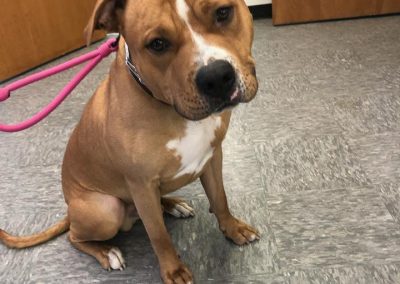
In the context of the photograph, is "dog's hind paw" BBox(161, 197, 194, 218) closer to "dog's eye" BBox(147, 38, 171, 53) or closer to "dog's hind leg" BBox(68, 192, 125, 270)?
"dog's hind leg" BBox(68, 192, 125, 270)

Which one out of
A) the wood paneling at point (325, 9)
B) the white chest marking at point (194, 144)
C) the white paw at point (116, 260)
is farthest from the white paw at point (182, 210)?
the wood paneling at point (325, 9)

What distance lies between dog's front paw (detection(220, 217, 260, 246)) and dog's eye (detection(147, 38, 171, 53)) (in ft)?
2.49

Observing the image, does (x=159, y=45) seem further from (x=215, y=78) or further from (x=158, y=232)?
(x=158, y=232)

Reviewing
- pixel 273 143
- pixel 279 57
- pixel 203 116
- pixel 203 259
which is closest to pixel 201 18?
pixel 203 116

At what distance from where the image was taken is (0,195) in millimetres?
2080

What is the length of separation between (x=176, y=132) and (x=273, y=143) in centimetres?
96

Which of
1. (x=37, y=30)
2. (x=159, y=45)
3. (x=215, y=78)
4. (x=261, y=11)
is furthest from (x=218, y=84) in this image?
(x=261, y=11)

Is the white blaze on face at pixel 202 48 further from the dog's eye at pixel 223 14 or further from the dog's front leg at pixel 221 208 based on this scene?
the dog's front leg at pixel 221 208

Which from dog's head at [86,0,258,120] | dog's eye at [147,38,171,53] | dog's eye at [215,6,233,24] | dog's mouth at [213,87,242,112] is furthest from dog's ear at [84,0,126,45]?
dog's mouth at [213,87,242,112]

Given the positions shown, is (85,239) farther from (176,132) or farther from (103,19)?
(103,19)

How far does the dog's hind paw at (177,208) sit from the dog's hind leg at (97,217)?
27 cm

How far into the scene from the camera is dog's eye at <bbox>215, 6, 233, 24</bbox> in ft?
3.80

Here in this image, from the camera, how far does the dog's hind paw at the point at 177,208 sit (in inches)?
72.1

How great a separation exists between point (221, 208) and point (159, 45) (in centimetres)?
72
